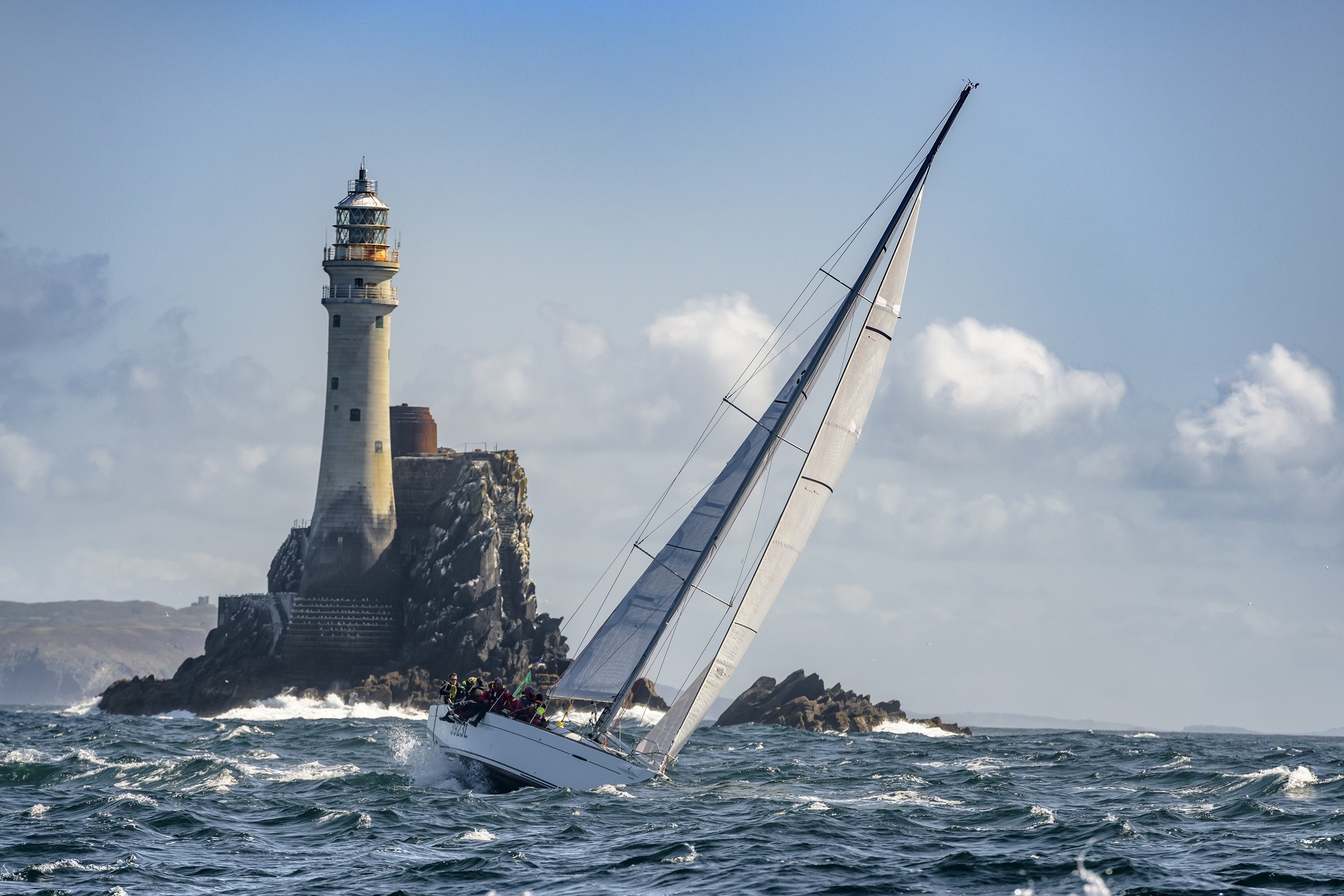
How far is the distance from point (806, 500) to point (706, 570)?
2.66 m

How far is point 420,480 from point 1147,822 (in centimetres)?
5620

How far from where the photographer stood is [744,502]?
34625 mm

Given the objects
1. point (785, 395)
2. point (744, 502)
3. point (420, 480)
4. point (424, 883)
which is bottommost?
point (424, 883)

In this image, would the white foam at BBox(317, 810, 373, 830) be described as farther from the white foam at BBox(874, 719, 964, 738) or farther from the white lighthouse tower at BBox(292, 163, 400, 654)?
the white lighthouse tower at BBox(292, 163, 400, 654)

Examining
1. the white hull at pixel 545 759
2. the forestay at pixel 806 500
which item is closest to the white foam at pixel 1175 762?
the forestay at pixel 806 500

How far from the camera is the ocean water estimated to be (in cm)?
2200

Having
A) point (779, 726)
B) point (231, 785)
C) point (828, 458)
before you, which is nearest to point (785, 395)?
point (828, 458)

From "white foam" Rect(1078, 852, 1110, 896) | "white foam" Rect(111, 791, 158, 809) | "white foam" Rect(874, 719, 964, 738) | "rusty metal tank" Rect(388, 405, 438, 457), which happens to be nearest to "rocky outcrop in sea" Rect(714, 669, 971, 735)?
"white foam" Rect(874, 719, 964, 738)

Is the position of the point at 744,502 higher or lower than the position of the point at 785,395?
lower

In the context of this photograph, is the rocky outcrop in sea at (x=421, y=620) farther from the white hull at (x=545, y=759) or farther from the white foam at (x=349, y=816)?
the white foam at (x=349, y=816)

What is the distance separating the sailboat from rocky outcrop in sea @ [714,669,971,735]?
35.6 meters

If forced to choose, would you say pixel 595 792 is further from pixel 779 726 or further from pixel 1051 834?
pixel 779 726

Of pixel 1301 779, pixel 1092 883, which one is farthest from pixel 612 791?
pixel 1301 779

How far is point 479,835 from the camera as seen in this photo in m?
26.0
